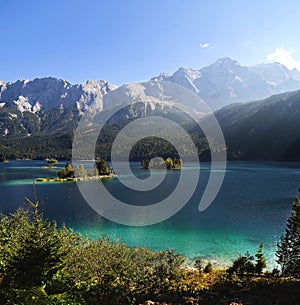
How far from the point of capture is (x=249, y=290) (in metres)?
20.9

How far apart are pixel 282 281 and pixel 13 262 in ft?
68.3

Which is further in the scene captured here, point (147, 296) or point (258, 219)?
point (258, 219)

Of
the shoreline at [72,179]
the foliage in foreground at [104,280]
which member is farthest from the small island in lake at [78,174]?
the foliage in foreground at [104,280]

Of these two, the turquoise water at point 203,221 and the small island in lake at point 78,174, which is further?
the small island in lake at point 78,174

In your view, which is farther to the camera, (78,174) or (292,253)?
(78,174)

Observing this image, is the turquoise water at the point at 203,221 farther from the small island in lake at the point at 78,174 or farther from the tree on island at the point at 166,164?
the tree on island at the point at 166,164

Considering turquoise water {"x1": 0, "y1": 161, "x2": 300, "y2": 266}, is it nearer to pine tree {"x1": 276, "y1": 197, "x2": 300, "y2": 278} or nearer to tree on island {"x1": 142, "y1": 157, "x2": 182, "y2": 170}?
pine tree {"x1": 276, "y1": 197, "x2": 300, "y2": 278}

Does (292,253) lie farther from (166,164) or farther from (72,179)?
(166,164)

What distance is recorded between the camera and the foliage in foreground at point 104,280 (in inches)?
626

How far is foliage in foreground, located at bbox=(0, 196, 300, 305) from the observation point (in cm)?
1591

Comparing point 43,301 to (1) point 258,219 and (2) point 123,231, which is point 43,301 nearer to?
(2) point 123,231

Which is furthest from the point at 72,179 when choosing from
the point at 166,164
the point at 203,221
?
the point at 203,221

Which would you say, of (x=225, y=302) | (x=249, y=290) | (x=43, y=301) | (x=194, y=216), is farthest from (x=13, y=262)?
(x=194, y=216)

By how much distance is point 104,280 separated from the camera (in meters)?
20.2
